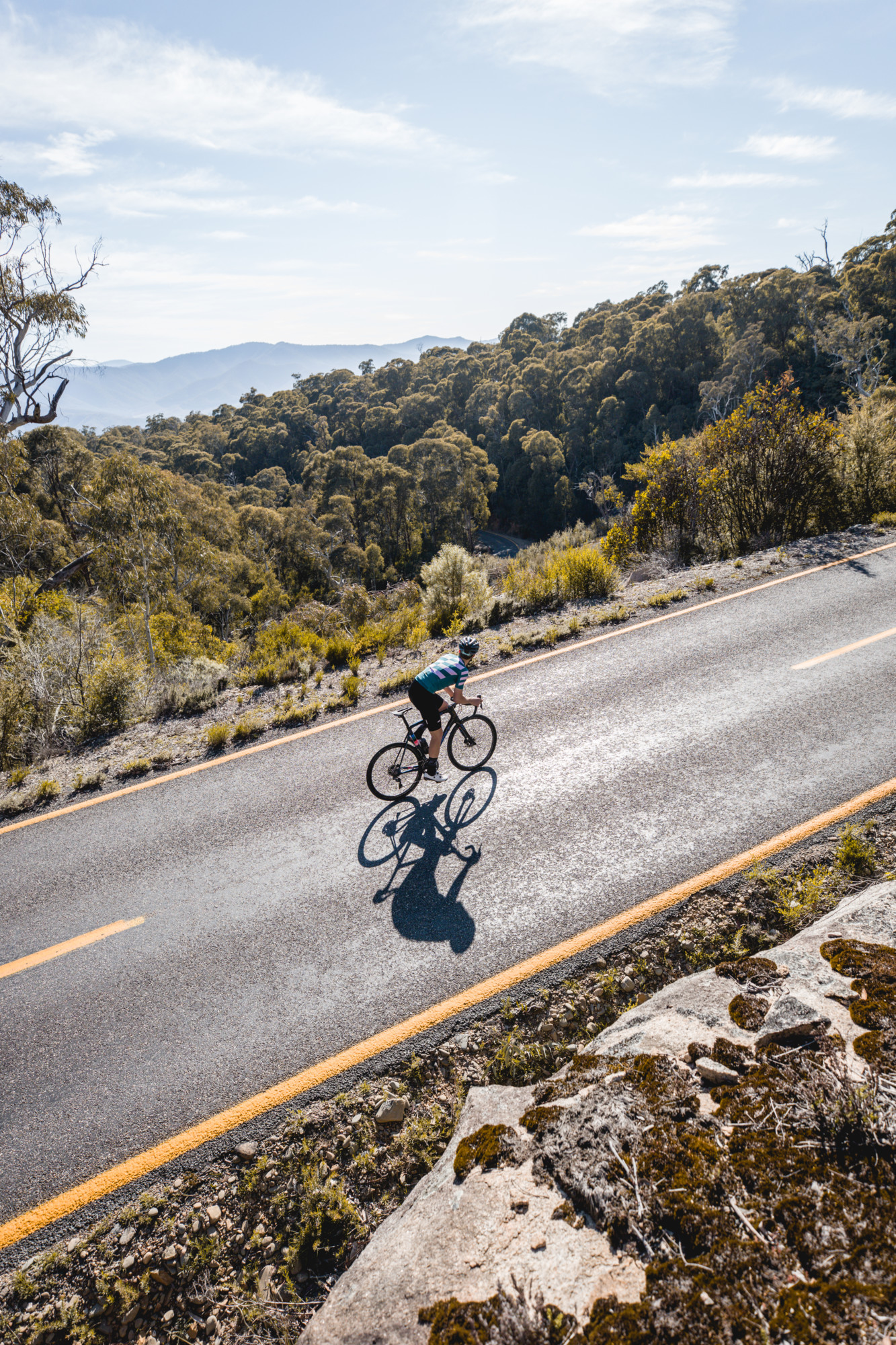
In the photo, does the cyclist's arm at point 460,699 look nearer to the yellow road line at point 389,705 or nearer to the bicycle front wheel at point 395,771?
the bicycle front wheel at point 395,771

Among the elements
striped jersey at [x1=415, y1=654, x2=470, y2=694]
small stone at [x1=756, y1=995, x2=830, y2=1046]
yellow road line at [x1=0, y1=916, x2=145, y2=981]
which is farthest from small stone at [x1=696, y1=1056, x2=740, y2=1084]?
yellow road line at [x1=0, y1=916, x2=145, y2=981]

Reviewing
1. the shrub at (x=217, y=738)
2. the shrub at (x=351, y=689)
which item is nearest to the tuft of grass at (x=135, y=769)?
the shrub at (x=217, y=738)

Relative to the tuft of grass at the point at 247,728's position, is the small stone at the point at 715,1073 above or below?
below

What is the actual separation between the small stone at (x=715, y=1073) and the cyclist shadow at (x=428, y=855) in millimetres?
2021

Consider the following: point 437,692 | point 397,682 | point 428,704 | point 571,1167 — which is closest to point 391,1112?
point 571,1167

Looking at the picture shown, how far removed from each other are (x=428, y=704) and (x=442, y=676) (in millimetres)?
331

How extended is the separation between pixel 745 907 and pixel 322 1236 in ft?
11.0

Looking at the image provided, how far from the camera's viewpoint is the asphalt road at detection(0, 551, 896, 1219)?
3.82m

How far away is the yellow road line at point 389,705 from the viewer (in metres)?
6.40

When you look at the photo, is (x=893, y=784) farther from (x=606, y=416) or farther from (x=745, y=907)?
(x=606, y=416)

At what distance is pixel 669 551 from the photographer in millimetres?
13539

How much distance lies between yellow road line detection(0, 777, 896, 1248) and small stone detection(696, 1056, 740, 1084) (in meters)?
1.56

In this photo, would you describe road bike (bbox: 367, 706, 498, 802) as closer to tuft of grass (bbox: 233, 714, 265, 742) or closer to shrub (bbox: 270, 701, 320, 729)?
shrub (bbox: 270, 701, 320, 729)

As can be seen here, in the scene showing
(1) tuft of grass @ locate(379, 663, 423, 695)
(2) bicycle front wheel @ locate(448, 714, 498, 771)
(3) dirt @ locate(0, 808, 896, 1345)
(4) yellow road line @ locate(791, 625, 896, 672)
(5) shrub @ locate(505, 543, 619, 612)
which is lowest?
(3) dirt @ locate(0, 808, 896, 1345)
